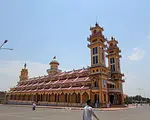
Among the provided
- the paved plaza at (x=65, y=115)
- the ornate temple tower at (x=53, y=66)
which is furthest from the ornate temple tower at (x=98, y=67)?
the ornate temple tower at (x=53, y=66)

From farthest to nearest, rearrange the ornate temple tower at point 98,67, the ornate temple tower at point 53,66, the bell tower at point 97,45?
the ornate temple tower at point 53,66 < the bell tower at point 97,45 < the ornate temple tower at point 98,67

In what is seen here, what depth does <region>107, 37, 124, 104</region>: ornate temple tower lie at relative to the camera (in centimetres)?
5217

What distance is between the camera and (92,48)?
4816cm

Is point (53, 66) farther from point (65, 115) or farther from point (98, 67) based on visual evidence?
point (65, 115)

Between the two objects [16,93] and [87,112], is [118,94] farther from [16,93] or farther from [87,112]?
[87,112]

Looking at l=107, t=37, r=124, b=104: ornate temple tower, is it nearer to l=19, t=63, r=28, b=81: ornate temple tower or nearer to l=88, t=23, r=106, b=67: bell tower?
l=88, t=23, r=106, b=67: bell tower

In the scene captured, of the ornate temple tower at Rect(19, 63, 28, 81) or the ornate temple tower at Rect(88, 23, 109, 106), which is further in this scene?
the ornate temple tower at Rect(19, 63, 28, 81)

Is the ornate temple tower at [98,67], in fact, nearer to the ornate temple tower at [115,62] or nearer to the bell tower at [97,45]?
the bell tower at [97,45]

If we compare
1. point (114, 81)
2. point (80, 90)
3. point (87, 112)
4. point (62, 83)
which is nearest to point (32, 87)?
point (62, 83)

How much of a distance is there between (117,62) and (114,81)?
6.63m

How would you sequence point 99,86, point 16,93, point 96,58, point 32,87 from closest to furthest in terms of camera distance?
point 99,86, point 96,58, point 32,87, point 16,93

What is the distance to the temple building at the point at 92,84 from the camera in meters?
42.9

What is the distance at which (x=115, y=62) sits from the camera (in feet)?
177

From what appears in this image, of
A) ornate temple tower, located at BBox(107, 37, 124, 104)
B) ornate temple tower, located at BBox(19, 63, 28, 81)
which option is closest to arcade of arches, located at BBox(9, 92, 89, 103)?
ornate temple tower, located at BBox(107, 37, 124, 104)
